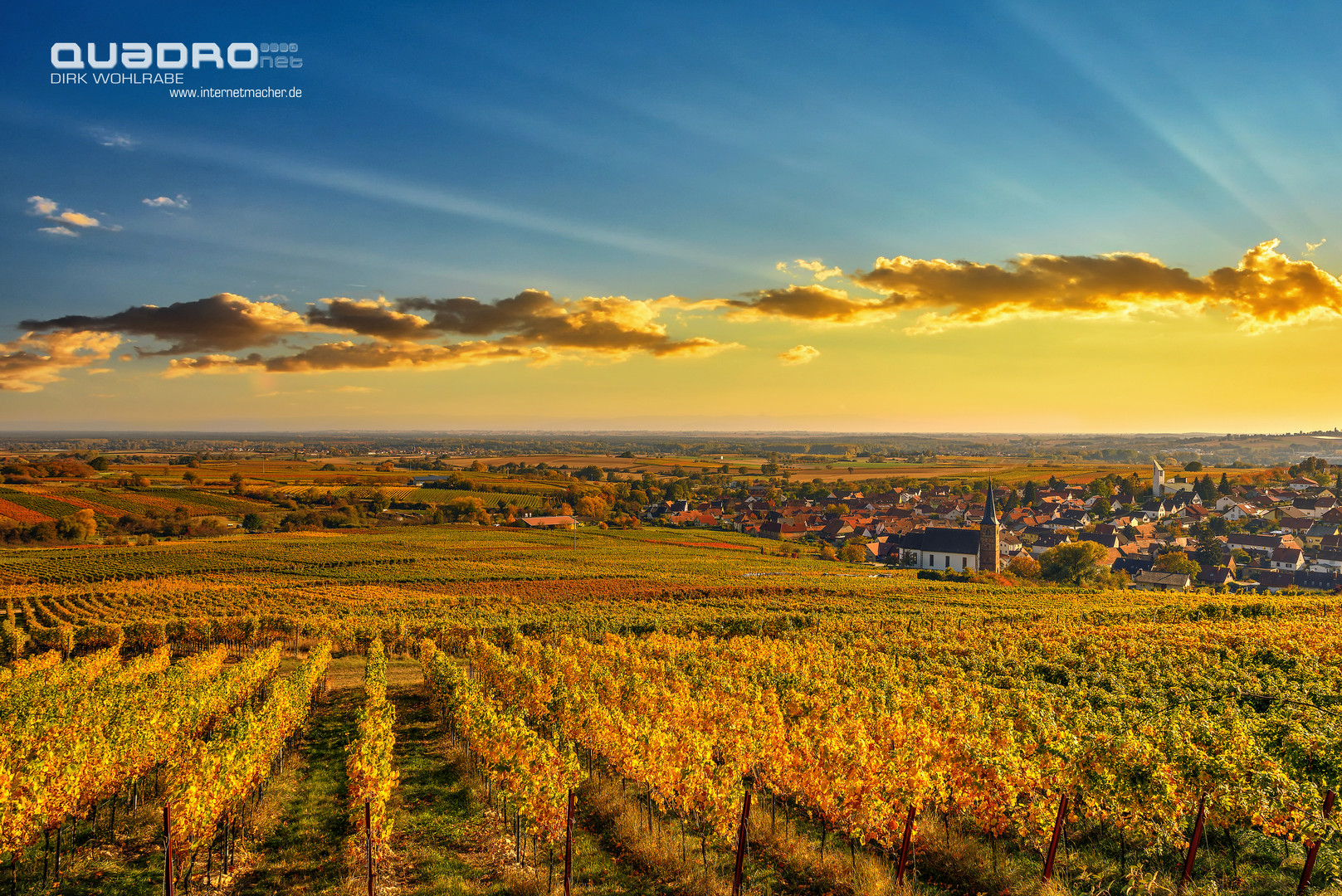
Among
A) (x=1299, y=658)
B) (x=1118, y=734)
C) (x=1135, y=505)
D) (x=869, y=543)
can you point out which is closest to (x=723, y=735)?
(x=1118, y=734)

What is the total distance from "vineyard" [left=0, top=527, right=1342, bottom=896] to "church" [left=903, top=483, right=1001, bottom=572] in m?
63.3

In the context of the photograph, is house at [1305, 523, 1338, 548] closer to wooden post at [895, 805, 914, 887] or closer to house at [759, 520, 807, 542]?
house at [759, 520, 807, 542]

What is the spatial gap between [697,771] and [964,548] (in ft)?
317

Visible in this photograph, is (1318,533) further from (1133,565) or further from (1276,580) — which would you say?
(1133,565)

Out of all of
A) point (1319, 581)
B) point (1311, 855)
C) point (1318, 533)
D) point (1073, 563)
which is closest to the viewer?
point (1311, 855)

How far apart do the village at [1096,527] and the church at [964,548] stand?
0.48 feet

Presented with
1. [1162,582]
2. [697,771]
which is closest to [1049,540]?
[1162,582]

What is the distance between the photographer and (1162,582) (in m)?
91.9

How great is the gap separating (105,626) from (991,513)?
101 metres

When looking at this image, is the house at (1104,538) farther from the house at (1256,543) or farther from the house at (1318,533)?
the house at (1318,533)

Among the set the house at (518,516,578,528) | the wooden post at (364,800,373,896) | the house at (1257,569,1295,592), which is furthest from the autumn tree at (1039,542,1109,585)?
the wooden post at (364,800,373,896)

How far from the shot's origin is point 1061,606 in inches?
2312

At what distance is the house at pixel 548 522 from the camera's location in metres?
131

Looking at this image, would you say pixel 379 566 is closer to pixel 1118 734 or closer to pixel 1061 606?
pixel 1061 606
